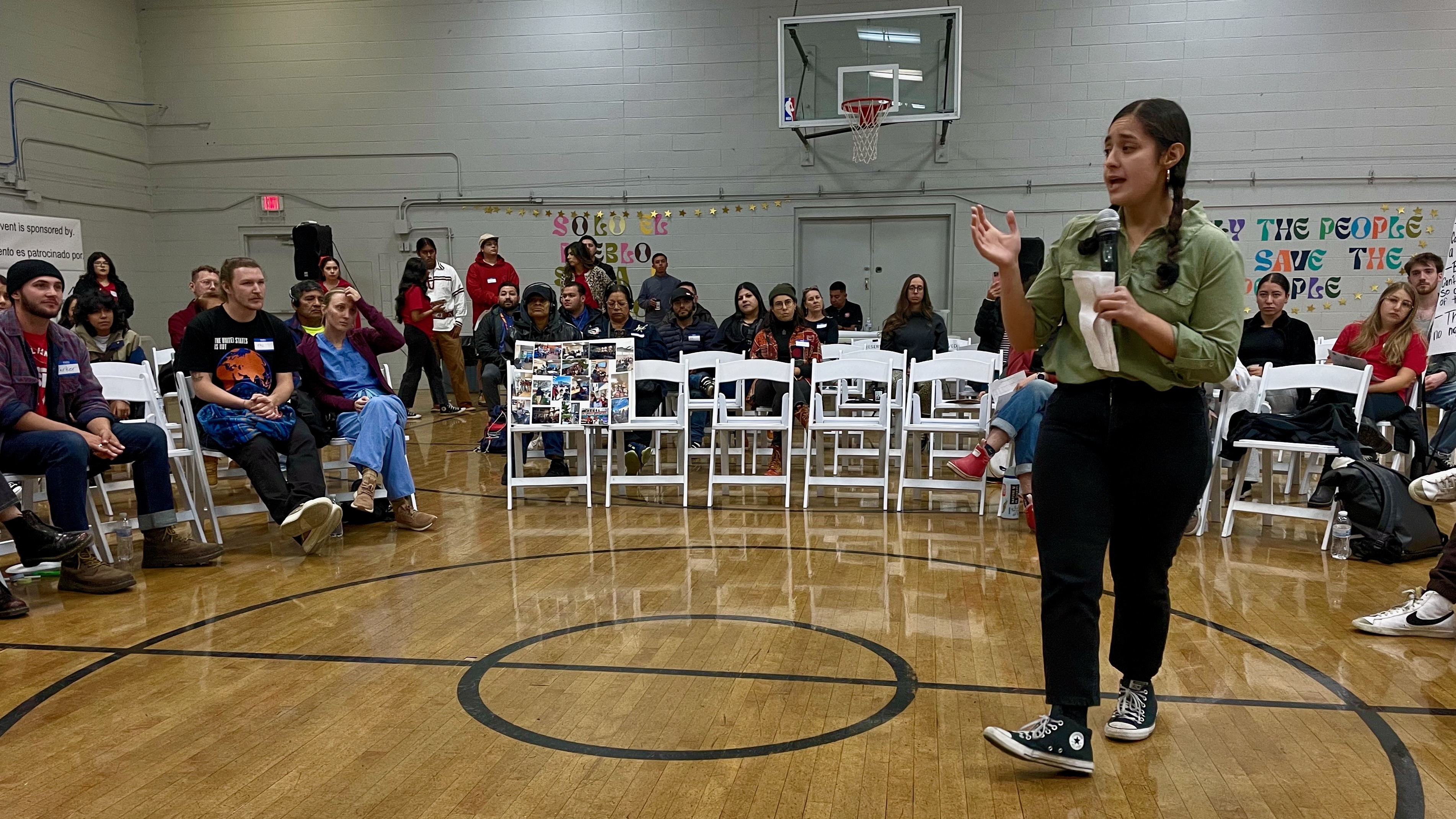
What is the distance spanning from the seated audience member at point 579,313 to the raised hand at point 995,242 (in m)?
4.44

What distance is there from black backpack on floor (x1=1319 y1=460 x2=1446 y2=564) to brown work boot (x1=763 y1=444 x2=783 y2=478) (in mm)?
3040

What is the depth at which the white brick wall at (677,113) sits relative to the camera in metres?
10.1

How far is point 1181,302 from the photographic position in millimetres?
2057

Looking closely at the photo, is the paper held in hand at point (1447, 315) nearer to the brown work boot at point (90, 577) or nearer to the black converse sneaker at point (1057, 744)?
the black converse sneaker at point (1057, 744)

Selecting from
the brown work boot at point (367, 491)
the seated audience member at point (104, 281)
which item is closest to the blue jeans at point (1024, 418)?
the brown work boot at point (367, 491)

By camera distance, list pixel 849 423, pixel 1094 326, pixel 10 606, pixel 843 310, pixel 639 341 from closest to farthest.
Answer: pixel 1094 326 → pixel 10 606 → pixel 849 423 → pixel 639 341 → pixel 843 310

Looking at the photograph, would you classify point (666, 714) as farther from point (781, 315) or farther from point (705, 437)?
point (705, 437)

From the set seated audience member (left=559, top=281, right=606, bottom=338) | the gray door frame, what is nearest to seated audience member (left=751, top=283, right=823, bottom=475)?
seated audience member (left=559, top=281, right=606, bottom=338)

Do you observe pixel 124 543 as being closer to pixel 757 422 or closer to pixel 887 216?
pixel 757 422

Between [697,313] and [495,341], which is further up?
[697,313]

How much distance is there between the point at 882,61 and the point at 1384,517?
21.5 ft

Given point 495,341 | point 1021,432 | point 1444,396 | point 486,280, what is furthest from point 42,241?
point 1444,396

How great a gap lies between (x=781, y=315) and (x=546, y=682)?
14.3 ft

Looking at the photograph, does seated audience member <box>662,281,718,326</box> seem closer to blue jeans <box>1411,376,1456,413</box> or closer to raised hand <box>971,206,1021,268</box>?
blue jeans <box>1411,376,1456,413</box>
